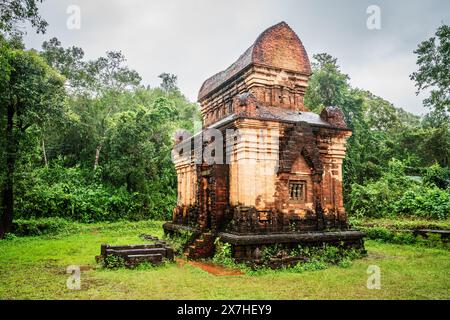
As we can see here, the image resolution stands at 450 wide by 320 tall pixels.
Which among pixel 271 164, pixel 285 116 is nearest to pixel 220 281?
pixel 271 164

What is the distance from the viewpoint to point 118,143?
23.7 meters

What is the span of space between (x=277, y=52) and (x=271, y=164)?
4.79 m

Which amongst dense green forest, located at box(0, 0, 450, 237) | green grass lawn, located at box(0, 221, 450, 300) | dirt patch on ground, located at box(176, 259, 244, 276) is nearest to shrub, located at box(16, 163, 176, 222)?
dense green forest, located at box(0, 0, 450, 237)

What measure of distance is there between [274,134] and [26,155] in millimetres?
12664

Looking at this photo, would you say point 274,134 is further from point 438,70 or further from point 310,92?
point 310,92

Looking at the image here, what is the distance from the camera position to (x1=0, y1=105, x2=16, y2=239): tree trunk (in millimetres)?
16719

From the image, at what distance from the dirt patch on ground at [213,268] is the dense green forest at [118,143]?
7389mm

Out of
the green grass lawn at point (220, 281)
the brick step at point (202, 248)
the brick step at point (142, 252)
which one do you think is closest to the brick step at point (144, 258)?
the brick step at point (142, 252)

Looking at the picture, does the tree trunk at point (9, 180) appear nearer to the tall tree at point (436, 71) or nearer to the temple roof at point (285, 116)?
the temple roof at point (285, 116)

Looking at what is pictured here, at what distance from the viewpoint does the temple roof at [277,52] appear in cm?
1316

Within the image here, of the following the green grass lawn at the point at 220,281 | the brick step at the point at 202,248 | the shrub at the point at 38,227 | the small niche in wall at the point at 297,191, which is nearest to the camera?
the green grass lawn at the point at 220,281

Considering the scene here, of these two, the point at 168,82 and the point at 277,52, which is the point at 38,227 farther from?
the point at 168,82
